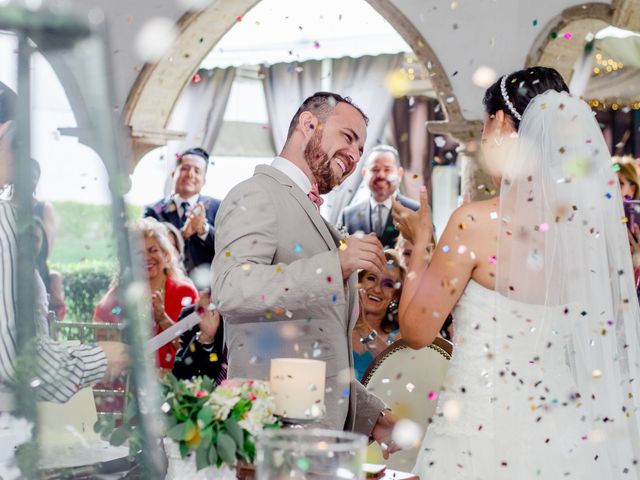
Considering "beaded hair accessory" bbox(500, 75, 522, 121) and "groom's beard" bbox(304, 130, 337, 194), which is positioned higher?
"beaded hair accessory" bbox(500, 75, 522, 121)

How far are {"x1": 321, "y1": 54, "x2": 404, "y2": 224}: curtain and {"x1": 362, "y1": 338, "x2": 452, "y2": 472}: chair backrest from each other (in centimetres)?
648

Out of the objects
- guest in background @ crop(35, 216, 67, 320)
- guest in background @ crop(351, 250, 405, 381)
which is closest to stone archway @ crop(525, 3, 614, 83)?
guest in background @ crop(351, 250, 405, 381)

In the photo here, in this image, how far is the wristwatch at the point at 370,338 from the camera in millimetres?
3494

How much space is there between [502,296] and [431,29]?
3877 mm

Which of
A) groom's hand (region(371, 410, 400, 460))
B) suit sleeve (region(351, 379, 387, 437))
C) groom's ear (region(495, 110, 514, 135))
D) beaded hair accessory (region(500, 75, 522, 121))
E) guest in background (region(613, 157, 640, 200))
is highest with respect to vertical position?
guest in background (region(613, 157, 640, 200))

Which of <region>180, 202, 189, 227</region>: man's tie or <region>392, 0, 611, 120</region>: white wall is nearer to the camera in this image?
<region>392, 0, 611, 120</region>: white wall

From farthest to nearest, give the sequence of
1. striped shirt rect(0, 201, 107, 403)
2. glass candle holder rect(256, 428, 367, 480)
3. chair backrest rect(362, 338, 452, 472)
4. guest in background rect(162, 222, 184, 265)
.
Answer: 1. guest in background rect(162, 222, 184, 265)
2. chair backrest rect(362, 338, 452, 472)
3. glass candle holder rect(256, 428, 367, 480)
4. striped shirt rect(0, 201, 107, 403)

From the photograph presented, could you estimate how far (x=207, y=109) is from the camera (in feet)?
33.6

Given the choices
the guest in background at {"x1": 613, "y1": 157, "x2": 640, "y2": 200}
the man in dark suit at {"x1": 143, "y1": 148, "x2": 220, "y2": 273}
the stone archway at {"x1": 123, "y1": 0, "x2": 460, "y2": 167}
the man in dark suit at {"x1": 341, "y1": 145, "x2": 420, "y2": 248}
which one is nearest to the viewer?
the guest in background at {"x1": 613, "y1": 157, "x2": 640, "y2": 200}

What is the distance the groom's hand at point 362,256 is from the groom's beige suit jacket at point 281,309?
88mm

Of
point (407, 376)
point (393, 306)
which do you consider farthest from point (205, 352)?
point (407, 376)

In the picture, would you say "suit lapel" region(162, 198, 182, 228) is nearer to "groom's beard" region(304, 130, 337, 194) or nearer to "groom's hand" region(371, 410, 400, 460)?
"groom's beard" region(304, 130, 337, 194)

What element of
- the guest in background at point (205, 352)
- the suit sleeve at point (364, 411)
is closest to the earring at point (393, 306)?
the guest in background at point (205, 352)

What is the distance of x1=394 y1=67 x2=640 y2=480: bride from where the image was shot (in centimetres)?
206
